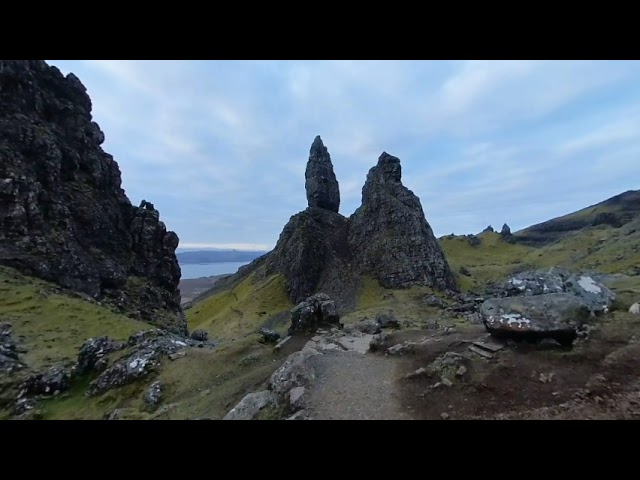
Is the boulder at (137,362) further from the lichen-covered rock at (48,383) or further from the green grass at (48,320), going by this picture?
the green grass at (48,320)

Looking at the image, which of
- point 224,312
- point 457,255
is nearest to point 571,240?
point 457,255

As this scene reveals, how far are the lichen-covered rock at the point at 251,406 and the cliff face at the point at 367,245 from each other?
198ft

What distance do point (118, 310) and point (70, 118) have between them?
3974 cm

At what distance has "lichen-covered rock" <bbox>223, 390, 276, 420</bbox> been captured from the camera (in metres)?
15.5

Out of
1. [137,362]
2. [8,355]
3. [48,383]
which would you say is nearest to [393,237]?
[137,362]

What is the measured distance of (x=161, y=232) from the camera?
→ 67.9 m

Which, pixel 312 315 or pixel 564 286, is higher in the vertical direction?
pixel 564 286

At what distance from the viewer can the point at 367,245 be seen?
86.6 metres

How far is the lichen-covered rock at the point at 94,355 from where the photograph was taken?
81.1 feet

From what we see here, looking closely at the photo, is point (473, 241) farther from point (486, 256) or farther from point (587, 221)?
point (587, 221)

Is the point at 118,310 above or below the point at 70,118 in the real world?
below

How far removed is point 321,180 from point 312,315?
76693 millimetres
